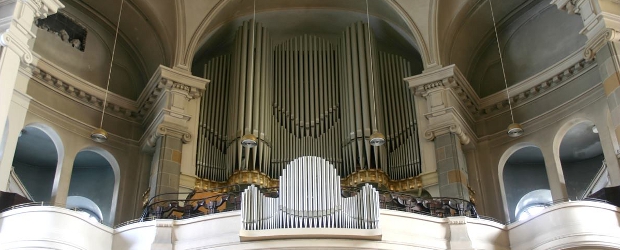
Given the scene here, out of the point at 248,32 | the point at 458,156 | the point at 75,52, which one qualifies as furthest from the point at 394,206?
the point at 75,52

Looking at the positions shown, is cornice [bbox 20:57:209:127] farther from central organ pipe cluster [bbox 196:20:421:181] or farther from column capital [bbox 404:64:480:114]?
column capital [bbox 404:64:480:114]

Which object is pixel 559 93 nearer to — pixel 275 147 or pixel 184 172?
pixel 275 147

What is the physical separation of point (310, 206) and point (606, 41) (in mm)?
6747

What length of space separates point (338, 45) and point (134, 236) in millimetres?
8874

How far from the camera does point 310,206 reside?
12.6m

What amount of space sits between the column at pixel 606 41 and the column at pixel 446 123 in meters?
3.34

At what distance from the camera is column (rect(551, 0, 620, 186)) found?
13.6m

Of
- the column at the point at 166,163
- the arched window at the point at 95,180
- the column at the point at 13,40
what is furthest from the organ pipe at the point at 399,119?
the column at the point at 13,40

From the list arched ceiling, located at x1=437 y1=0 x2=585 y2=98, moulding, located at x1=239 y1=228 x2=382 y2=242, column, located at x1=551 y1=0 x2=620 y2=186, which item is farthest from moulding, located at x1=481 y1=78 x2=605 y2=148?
Result: moulding, located at x1=239 y1=228 x2=382 y2=242

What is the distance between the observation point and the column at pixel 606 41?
1357 centimetres

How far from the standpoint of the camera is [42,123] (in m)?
16.7

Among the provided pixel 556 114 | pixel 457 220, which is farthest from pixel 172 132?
pixel 556 114

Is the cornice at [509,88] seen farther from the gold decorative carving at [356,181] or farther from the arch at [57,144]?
the arch at [57,144]

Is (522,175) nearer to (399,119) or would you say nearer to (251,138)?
(399,119)
